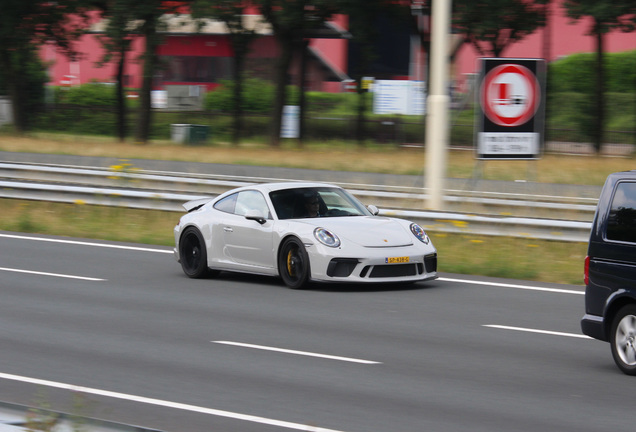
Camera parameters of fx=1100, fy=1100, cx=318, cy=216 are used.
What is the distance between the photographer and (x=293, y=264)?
12273 mm

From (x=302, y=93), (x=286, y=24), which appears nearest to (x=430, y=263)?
(x=286, y=24)

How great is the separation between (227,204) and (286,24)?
25428 millimetres

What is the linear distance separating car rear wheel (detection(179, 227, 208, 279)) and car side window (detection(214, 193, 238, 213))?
15.8 inches

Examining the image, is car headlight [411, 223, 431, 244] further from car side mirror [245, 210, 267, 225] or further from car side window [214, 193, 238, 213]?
car side window [214, 193, 238, 213]

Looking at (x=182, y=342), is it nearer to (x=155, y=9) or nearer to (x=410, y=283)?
(x=410, y=283)

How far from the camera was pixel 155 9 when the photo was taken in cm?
3972

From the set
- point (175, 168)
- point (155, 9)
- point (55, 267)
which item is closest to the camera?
point (55, 267)

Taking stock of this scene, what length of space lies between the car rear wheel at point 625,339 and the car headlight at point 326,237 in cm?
435

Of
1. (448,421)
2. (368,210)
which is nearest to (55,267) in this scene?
(368,210)

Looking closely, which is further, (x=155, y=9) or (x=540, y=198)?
(x=155, y=9)

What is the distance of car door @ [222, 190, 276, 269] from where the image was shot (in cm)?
1250

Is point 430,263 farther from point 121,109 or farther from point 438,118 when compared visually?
point 121,109

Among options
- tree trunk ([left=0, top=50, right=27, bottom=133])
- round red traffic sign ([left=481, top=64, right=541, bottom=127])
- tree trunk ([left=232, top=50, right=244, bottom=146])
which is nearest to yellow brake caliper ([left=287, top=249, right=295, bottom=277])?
round red traffic sign ([left=481, top=64, right=541, bottom=127])

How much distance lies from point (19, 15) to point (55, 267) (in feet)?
103
